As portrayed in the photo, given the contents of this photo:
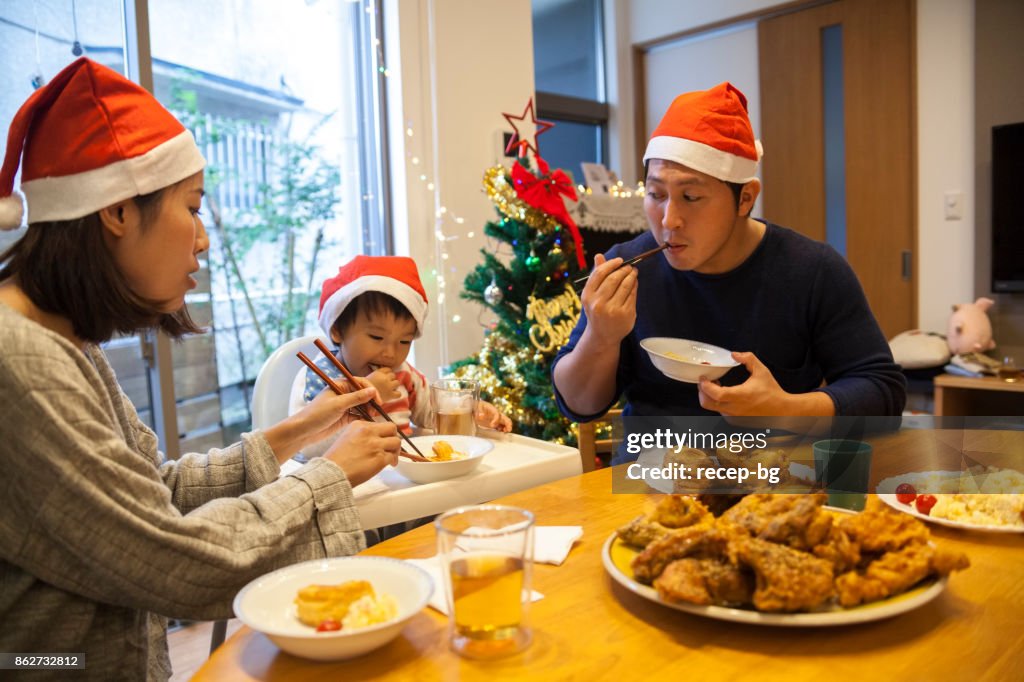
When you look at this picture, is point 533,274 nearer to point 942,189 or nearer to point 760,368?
point 760,368

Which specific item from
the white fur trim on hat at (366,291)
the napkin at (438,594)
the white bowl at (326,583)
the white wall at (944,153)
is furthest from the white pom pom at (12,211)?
the white wall at (944,153)

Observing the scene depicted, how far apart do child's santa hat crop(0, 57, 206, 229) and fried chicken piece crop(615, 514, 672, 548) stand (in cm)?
78

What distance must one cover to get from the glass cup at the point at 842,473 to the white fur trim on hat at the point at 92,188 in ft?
3.31

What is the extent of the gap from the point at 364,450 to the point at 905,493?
2.66 feet

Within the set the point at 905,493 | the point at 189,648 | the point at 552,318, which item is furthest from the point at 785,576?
the point at 189,648

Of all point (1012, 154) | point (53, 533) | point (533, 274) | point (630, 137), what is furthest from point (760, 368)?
point (630, 137)

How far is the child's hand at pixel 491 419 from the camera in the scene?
1.74m

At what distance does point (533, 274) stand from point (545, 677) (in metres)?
2.30

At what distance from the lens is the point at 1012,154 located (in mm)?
3707

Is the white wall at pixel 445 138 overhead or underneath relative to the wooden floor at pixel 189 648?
overhead

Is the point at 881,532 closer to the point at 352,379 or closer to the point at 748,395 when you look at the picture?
the point at 748,395

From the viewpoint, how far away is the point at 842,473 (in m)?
1.08

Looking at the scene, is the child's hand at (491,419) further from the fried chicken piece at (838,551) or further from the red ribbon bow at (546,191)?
the red ribbon bow at (546,191)

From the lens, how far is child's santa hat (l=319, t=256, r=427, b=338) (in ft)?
6.13
